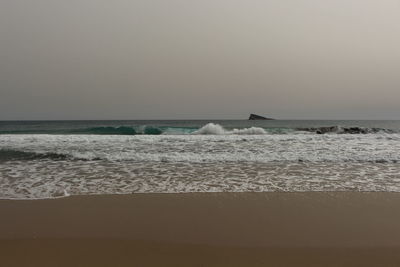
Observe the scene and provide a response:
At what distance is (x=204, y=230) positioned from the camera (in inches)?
179

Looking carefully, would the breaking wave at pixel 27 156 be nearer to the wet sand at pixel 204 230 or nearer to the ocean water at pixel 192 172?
the ocean water at pixel 192 172

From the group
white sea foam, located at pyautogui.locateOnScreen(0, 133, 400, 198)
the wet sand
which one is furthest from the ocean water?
Result: the wet sand

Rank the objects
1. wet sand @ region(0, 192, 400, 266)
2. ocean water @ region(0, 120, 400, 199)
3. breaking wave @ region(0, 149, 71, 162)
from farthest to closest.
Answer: breaking wave @ region(0, 149, 71, 162)
ocean water @ region(0, 120, 400, 199)
wet sand @ region(0, 192, 400, 266)

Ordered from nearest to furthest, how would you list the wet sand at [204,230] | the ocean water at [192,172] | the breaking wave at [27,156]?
the wet sand at [204,230]
the ocean water at [192,172]
the breaking wave at [27,156]

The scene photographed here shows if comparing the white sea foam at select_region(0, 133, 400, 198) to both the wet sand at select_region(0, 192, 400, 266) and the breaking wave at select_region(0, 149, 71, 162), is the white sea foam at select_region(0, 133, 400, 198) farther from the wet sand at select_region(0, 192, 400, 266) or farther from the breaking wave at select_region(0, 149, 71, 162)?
the wet sand at select_region(0, 192, 400, 266)

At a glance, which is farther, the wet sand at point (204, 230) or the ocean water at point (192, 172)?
the ocean water at point (192, 172)

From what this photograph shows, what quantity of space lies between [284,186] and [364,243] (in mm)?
3011

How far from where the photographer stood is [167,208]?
5551mm

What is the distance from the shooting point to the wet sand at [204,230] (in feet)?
12.1

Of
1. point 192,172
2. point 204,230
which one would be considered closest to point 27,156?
point 192,172

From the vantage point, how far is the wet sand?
3.69 metres

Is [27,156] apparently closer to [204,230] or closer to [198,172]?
[198,172]

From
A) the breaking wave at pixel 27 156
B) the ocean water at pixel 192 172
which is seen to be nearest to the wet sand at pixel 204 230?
the ocean water at pixel 192 172

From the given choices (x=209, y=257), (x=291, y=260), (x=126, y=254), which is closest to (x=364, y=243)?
(x=291, y=260)
